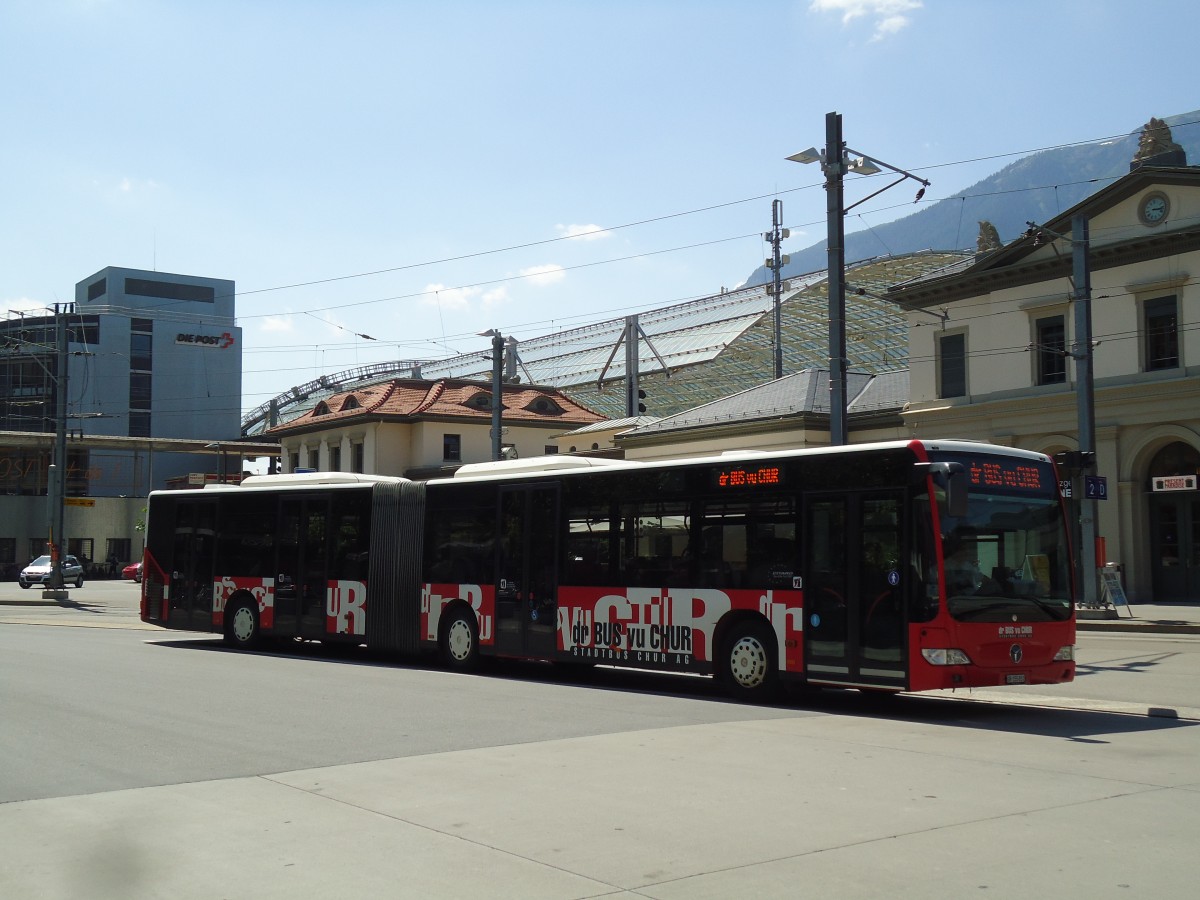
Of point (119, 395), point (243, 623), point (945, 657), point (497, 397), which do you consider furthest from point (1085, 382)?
point (119, 395)

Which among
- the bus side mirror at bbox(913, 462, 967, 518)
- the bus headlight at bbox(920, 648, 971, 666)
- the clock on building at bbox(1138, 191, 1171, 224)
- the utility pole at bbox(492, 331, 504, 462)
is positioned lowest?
the bus headlight at bbox(920, 648, 971, 666)

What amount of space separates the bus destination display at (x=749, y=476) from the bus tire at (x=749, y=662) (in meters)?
1.71

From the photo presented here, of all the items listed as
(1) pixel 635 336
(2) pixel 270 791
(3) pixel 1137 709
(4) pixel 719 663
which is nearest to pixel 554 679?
(4) pixel 719 663

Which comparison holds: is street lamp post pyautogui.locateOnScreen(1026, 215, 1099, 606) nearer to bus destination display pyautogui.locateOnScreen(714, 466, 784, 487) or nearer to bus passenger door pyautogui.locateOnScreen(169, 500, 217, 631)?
bus destination display pyautogui.locateOnScreen(714, 466, 784, 487)

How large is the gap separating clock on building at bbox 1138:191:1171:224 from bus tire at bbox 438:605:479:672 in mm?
23527

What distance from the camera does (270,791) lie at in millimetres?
8883

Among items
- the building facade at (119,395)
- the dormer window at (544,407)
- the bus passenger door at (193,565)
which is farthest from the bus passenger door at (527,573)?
the building facade at (119,395)

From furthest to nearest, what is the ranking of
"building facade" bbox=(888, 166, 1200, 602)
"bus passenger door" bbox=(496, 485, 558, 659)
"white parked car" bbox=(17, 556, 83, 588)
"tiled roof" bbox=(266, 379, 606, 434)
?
"tiled roof" bbox=(266, 379, 606, 434), "white parked car" bbox=(17, 556, 83, 588), "building facade" bbox=(888, 166, 1200, 602), "bus passenger door" bbox=(496, 485, 558, 659)

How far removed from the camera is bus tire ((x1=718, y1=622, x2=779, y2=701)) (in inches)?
577

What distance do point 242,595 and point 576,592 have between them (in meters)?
9.11

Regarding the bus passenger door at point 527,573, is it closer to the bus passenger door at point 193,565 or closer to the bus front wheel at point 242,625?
the bus front wheel at point 242,625

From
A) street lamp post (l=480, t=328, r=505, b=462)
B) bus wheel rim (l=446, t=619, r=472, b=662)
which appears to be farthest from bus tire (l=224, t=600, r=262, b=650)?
street lamp post (l=480, t=328, r=505, b=462)

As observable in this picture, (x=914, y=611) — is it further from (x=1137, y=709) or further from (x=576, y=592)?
(x=576, y=592)

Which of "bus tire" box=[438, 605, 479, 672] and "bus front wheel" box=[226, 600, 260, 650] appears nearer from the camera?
"bus tire" box=[438, 605, 479, 672]
